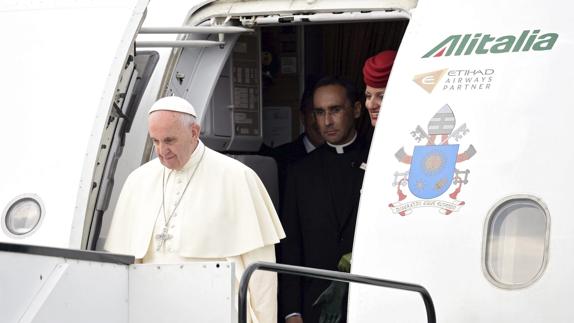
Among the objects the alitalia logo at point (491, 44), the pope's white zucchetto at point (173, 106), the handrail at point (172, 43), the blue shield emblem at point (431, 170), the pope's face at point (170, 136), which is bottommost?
the blue shield emblem at point (431, 170)

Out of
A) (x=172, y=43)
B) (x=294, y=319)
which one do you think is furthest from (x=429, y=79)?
(x=294, y=319)

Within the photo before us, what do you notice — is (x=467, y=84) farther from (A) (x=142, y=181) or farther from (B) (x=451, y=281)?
(A) (x=142, y=181)

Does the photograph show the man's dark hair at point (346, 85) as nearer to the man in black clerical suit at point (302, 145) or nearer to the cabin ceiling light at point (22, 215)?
the man in black clerical suit at point (302, 145)

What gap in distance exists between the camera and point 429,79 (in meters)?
6.55

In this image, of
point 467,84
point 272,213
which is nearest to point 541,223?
point 467,84

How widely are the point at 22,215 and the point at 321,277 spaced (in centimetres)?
204

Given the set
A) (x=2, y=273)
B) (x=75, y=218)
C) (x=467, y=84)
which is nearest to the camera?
(x=2, y=273)

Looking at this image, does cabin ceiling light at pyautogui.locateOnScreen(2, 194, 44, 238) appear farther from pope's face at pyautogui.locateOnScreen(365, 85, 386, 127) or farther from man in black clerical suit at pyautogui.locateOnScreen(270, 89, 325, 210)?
man in black clerical suit at pyautogui.locateOnScreen(270, 89, 325, 210)

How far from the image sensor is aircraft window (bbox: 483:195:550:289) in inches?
236

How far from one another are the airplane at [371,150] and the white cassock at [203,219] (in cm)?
24

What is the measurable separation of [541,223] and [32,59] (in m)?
2.91

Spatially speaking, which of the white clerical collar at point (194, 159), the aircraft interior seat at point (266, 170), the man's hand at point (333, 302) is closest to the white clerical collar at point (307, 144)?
the aircraft interior seat at point (266, 170)

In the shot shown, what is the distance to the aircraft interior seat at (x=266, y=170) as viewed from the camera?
8.45 m

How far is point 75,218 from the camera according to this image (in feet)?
22.5
